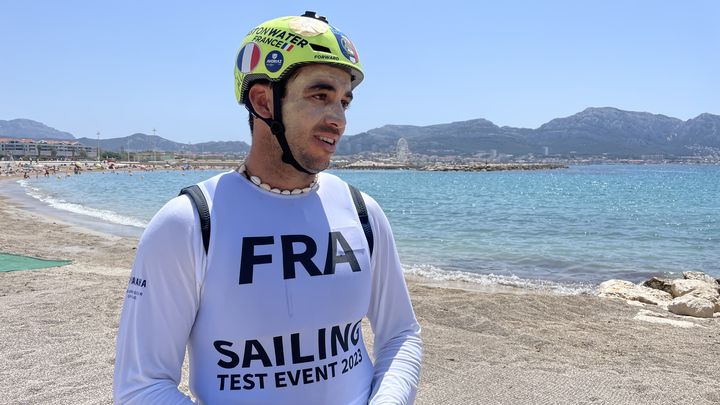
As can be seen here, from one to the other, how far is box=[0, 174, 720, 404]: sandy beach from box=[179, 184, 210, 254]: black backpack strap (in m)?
3.99

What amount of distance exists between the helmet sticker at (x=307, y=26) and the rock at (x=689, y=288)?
10.8 m

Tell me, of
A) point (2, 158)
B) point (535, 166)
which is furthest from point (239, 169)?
point (535, 166)

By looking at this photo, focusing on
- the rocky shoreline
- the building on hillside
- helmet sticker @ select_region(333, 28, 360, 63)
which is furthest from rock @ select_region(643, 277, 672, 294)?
the building on hillside

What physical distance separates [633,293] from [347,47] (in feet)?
34.2

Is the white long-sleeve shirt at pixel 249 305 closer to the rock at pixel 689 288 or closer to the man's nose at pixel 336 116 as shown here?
the man's nose at pixel 336 116

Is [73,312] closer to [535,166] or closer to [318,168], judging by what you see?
[318,168]

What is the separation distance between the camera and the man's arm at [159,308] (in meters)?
1.46

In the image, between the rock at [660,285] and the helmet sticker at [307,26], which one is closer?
the helmet sticker at [307,26]

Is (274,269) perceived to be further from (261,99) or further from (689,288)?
(689,288)

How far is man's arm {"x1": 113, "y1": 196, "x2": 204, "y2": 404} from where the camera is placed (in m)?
1.46

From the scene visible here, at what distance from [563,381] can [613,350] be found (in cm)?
158

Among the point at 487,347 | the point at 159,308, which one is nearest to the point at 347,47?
the point at 159,308

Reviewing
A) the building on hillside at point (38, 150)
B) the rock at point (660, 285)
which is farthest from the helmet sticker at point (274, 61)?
the building on hillside at point (38, 150)

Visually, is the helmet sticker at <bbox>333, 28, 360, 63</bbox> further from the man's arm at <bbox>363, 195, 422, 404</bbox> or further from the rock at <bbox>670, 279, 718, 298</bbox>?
the rock at <bbox>670, 279, 718, 298</bbox>
